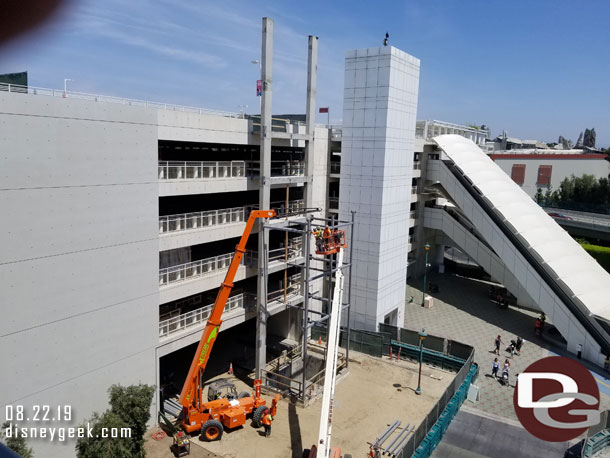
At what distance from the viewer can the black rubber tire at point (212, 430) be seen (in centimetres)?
2158

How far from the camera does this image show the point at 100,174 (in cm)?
1906

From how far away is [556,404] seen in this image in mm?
19938

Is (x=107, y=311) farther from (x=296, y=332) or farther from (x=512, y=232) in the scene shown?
(x=512, y=232)

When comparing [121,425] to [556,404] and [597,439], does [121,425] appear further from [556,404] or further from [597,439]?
[597,439]

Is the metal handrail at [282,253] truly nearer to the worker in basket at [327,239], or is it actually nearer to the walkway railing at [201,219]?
the walkway railing at [201,219]

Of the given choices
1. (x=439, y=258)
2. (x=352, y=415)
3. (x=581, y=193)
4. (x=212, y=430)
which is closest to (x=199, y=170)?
(x=212, y=430)

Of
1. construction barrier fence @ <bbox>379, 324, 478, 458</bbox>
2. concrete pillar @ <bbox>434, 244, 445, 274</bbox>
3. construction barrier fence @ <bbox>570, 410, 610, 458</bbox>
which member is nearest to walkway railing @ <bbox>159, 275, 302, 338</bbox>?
construction barrier fence @ <bbox>379, 324, 478, 458</bbox>

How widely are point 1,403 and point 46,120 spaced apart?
9.86 m

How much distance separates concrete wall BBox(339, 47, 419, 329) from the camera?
3244cm

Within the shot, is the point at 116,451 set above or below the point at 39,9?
below

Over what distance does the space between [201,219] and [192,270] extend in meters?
2.69

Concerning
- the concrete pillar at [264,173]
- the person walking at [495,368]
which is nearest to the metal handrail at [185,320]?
the concrete pillar at [264,173]

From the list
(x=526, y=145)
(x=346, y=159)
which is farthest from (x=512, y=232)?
(x=526, y=145)

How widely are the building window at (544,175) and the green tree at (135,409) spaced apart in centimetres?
6702
